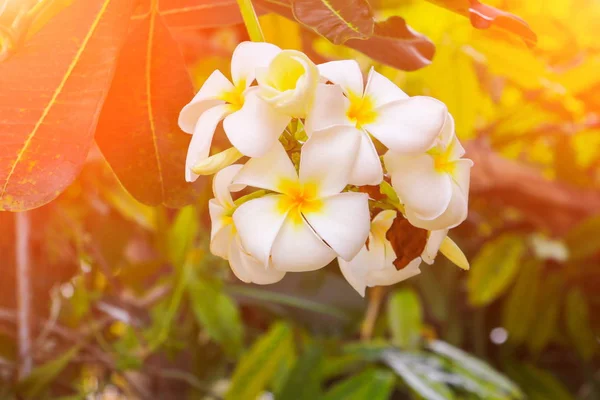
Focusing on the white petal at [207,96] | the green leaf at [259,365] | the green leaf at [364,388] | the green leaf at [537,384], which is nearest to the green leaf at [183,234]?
the green leaf at [259,365]

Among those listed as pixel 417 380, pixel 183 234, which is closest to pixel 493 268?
pixel 417 380

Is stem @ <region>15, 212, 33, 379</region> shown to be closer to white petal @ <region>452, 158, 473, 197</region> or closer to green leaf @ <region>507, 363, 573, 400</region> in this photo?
white petal @ <region>452, 158, 473, 197</region>

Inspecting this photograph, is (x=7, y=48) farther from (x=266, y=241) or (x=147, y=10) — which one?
(x=266, y=241)

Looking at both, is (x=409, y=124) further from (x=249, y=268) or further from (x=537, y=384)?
(x=537, y=384)

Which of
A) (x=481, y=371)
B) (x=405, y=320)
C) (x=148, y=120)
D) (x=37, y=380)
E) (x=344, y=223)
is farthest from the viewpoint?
(x=405, y=320)

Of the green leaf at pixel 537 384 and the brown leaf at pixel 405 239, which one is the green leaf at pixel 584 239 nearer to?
the green leaf at pixel 537 384

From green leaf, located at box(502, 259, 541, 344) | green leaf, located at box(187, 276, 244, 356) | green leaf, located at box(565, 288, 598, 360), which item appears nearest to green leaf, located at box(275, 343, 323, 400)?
green leaf, located at box(187, 276, 244, 356)
